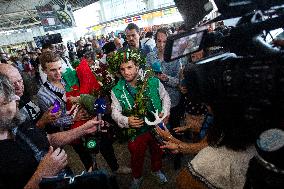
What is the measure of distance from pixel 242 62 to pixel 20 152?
1423mm

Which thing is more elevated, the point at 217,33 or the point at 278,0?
the point at 278,0

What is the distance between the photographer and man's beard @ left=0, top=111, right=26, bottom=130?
5.69 ft

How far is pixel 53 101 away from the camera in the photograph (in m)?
3.19

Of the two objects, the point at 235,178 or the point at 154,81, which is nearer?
the point at 235,178

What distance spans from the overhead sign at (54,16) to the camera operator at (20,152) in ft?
41.6

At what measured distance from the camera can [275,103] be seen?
3.48 ft

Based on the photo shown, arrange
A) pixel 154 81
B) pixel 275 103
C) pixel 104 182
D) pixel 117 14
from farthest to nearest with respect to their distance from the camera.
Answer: pixel 117 14 < pixel 154 81 < pixel 104 182 < pixel 275 103

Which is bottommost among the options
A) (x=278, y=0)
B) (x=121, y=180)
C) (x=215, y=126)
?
(x=121, y=180)

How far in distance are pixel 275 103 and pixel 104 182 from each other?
0.77m

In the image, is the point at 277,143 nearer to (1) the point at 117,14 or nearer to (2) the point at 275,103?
(2) the point at 275,103

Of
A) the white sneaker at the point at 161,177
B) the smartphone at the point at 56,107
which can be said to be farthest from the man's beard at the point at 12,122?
the white sneaker at the point at 161,177

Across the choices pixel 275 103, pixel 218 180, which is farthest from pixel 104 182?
pixel 275 103

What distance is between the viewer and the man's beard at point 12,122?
1.73m

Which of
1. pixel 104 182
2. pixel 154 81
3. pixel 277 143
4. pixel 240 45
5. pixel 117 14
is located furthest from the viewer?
pixel 117 14
